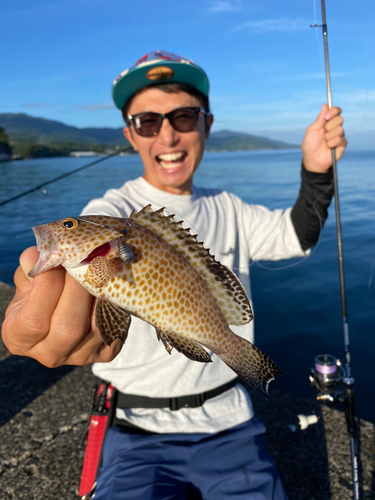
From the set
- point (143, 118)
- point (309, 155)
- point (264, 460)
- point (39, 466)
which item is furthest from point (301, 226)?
point (39, 466)

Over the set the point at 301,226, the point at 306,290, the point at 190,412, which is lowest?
the point at 306,290

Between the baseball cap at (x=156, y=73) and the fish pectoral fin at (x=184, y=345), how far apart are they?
286 centimetres

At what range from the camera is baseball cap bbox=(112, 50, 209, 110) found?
3480 millimetres

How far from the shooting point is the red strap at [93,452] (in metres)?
3.02

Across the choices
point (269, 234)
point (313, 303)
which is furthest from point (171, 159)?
point (313, 303)

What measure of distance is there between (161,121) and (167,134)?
0.48 ft

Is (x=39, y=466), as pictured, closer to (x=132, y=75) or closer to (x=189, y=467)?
(x=189, y=467)

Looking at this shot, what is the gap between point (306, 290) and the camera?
9.23 meters

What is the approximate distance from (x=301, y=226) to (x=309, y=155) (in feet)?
2.60

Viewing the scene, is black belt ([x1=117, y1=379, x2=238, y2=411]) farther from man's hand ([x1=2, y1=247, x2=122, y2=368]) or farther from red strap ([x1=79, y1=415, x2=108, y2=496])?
man's hand ([x1=2, y1=247, x2=122, y2=368])

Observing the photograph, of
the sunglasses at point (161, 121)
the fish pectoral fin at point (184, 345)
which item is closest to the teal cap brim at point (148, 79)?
the sunglasses at point (161, 121)

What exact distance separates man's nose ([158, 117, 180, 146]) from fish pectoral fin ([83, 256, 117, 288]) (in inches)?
91.7

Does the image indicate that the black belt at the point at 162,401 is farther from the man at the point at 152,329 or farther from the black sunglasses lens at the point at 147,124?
the black sunglasses lens at the point at 147,124

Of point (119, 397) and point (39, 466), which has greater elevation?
→ point (119, 397)
